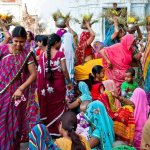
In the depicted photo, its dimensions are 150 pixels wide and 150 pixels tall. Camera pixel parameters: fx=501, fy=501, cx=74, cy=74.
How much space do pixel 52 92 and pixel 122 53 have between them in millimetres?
2293

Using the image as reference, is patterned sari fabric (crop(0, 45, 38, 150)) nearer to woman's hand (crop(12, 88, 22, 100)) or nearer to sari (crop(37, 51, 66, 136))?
woman's hand (crop(12, 88, 22, 100))

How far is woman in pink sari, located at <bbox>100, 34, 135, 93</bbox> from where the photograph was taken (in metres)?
9.24

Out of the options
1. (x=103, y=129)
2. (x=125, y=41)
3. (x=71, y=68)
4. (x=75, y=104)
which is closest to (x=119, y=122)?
(x=103, y=129)

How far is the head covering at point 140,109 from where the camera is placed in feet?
20.7

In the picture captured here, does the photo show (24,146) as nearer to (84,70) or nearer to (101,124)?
(101,124)

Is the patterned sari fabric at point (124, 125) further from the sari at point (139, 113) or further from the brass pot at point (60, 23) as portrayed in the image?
the brass pot at point (60, 23)

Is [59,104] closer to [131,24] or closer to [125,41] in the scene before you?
[125,41]

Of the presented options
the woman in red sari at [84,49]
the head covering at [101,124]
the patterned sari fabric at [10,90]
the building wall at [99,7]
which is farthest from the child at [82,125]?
the building wall at [99,7]

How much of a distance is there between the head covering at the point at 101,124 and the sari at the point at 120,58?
377 cm

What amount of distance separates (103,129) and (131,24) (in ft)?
21.0

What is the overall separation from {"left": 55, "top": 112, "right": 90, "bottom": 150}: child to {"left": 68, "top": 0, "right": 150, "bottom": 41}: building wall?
1326cm

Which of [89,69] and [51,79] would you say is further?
[89,69]

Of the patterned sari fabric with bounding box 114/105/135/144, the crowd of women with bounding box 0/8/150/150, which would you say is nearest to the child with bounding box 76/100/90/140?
the crowd of women with bounding box 0/8/150/150

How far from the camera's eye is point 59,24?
11.3 m
